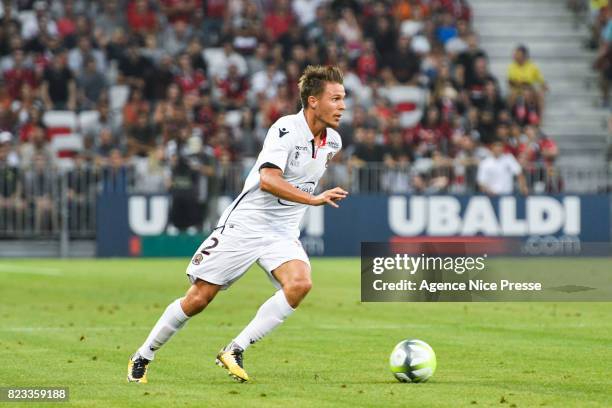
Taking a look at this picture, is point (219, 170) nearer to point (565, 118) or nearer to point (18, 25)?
point (18, 25)

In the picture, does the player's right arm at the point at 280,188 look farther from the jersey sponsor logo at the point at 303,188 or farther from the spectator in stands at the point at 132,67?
the spectator in stands at the point at 132,67

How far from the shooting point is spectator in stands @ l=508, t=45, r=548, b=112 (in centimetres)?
3356

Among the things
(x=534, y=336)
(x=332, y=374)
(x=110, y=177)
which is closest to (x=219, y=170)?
(x=110, y=177)

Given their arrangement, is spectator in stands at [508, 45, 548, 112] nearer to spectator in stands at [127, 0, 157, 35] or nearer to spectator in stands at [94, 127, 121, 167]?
spectator in stands at [127, 0, 157, 35]

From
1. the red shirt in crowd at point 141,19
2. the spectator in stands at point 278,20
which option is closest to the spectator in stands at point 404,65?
the spectator in stands at point 278,20

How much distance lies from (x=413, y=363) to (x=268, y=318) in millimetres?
1134

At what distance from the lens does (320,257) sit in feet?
99.1

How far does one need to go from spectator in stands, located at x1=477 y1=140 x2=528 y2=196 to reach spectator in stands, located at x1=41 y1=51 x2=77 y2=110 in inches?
347

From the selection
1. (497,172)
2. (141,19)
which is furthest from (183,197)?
(497,172)

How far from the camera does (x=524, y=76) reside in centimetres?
3388

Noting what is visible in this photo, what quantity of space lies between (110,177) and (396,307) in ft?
39.8

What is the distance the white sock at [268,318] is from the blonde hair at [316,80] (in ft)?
4.96

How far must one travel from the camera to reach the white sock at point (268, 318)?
422 inches

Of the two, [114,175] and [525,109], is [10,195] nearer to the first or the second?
[114,175]
